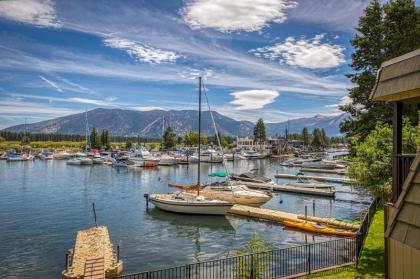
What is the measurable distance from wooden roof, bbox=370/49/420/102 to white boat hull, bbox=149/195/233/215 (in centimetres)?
2885

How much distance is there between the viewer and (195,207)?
37.0 metres

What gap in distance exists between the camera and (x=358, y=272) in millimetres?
15945

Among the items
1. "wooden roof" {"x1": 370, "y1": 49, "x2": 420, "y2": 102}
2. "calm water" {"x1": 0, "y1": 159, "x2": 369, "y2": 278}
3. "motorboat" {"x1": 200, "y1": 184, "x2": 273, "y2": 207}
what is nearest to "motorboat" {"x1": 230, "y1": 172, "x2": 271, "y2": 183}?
"calm water" {"x1": 0, "y1": 159, "x2": 369, "y2": 278}

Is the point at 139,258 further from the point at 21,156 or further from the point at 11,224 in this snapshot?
the point at 21,156

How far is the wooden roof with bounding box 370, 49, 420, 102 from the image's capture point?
7.21 m

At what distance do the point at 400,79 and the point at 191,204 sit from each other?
31.1 metres

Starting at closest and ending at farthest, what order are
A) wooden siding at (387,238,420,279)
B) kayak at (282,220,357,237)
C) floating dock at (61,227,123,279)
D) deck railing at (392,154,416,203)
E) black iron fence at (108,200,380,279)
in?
wooden siding at (387,238,420,279)
deck railing at (392,154,416,203)
black iron fence at (108,200,380,279)
floating dock at (61,227,123,279)
kayak at (282,220,357,237)

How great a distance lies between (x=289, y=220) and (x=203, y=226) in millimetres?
8191

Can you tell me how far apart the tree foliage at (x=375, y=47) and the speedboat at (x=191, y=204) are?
1516 cm

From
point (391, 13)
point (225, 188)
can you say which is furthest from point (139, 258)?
point (391, 13)

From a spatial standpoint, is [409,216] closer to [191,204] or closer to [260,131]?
[191,204]

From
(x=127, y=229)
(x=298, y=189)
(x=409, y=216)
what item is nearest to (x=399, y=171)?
(x=409, y=216)

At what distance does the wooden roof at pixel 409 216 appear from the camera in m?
4.62

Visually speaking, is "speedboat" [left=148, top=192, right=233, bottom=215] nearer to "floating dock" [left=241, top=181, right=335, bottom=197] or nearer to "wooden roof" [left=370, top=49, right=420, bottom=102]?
"floating dock" [left=241, top=181, right=335, bottom=197]
